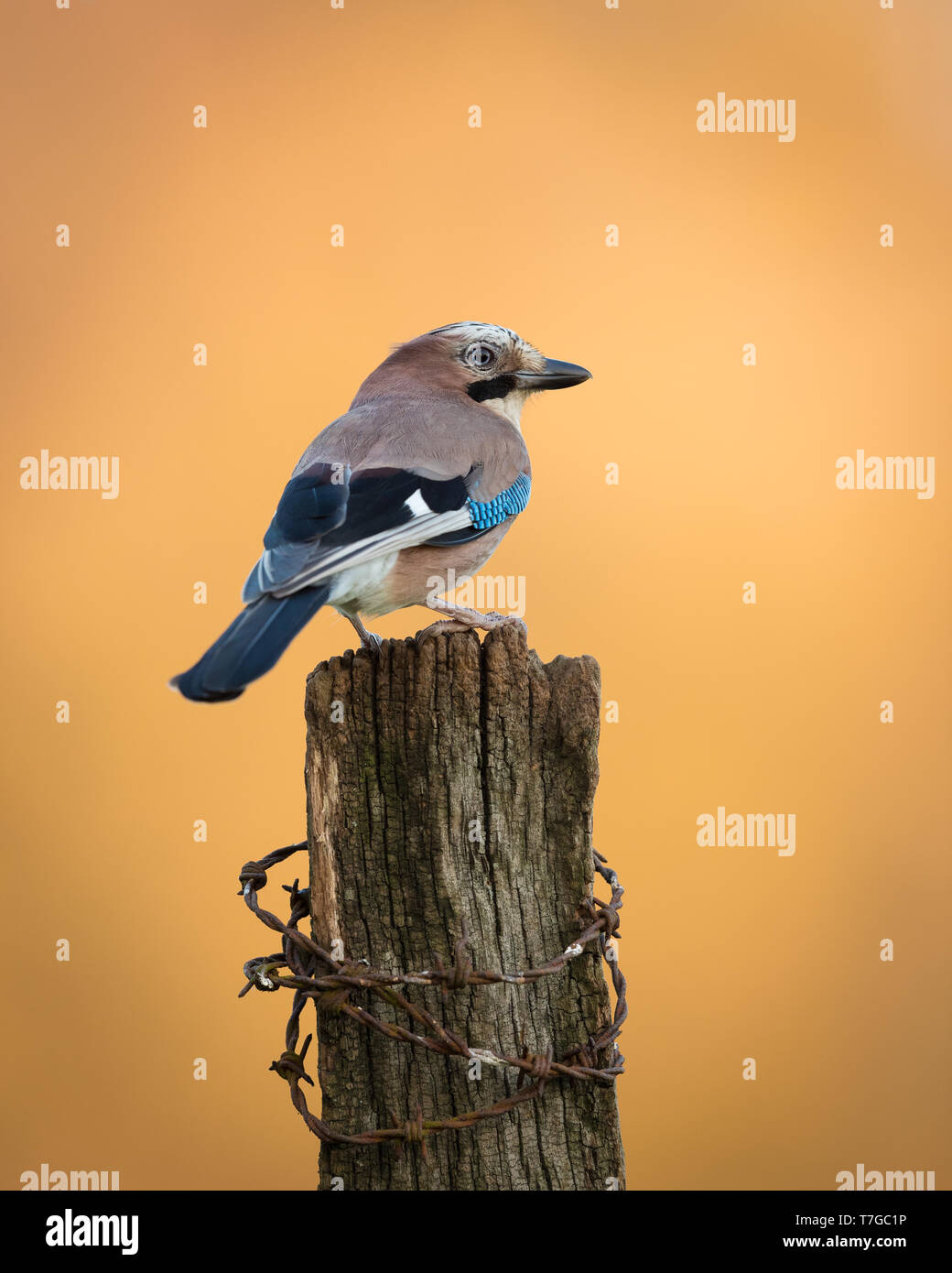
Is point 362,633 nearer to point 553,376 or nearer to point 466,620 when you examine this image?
point 466,620

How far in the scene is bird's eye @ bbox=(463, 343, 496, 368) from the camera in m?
3.35

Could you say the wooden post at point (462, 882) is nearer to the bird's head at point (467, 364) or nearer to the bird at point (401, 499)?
the bird at point (401, 499)

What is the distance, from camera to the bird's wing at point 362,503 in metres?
2.48

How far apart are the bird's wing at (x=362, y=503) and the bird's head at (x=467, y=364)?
0.35 meters

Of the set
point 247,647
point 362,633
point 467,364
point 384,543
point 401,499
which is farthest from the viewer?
point 467,364

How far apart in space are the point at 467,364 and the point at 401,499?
0.84m

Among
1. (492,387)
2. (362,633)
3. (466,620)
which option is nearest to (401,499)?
(466,620)

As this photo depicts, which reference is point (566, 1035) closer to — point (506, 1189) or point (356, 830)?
point (506, 1189)

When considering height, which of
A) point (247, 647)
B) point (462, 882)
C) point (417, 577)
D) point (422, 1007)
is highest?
point (417, 577)

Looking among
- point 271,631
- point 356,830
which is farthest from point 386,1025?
point 271,631

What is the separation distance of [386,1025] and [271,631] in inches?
31.8

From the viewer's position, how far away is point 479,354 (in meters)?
3.36

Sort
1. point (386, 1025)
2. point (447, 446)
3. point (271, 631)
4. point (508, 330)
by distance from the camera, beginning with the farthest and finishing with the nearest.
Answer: point (508, 330)
point (447, 446)
point (271, 631)
point (386, 1025)

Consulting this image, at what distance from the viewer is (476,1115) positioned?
2146 mm
